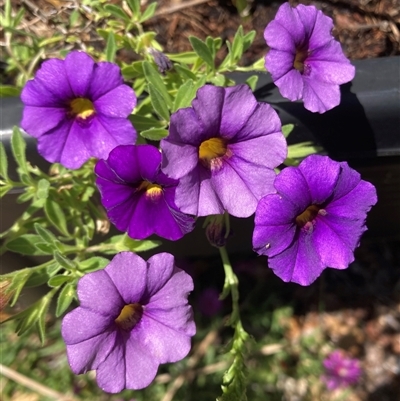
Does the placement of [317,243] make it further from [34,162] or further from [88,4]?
[88,4]

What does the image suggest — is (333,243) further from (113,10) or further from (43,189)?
(113,10)

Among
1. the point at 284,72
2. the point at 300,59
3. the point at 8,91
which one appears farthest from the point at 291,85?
the point at 8,91

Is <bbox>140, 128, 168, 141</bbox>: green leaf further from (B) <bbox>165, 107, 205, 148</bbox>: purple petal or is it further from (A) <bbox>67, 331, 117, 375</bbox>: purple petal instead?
(A) <bbox>67, 331, 117, 375</bbox>: purple petal

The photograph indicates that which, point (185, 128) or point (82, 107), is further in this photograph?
point (82, 107)

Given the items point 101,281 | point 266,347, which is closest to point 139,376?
point 101,281

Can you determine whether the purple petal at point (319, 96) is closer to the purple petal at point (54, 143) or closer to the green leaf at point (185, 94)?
the green leaf at point (185, 94)

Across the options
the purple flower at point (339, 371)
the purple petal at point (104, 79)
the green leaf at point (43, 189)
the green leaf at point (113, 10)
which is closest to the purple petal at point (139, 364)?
the green leaf at point (43, 189)
